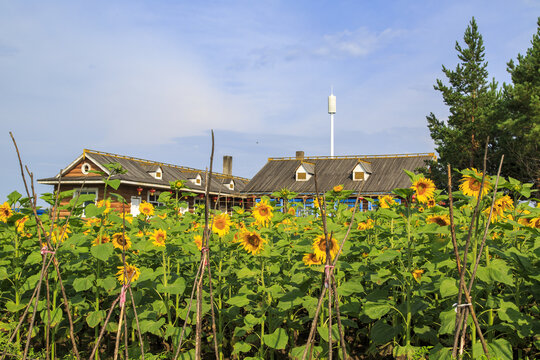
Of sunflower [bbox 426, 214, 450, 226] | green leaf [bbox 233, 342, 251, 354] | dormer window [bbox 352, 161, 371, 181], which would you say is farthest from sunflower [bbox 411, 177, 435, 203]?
dormer window [bbox 352, 161, 371, 181]

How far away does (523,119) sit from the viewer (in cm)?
1819

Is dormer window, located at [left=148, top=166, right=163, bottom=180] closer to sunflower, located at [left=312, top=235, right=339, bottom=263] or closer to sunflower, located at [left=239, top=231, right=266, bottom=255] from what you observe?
sunflower, located at [left=239, top=231, right=266, bottom=255]

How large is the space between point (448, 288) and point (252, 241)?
4.94 ft

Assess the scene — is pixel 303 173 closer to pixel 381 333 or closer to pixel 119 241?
pixel 119 241

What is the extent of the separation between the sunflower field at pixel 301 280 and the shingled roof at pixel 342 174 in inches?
1059

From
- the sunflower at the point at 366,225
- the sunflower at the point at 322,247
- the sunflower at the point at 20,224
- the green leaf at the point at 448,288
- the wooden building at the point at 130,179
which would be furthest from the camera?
the wooden building at the point at 130,179

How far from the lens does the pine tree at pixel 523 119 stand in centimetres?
1800

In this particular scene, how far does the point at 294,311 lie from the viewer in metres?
4.43

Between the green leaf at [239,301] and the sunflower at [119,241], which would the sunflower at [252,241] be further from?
the sunflower at [119,241]

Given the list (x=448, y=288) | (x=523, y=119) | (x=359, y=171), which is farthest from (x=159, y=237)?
(x=359, y=171)

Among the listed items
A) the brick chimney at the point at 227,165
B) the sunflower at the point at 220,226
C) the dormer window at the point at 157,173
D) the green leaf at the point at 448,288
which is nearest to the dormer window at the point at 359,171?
the dormer window at the point at 157,173

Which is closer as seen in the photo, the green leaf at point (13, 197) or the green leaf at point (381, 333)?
the green leaf at point (381, 333)

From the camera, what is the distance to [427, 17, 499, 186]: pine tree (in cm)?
2164

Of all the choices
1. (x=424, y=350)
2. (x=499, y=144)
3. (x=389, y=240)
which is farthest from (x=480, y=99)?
(x=424, y=350)
